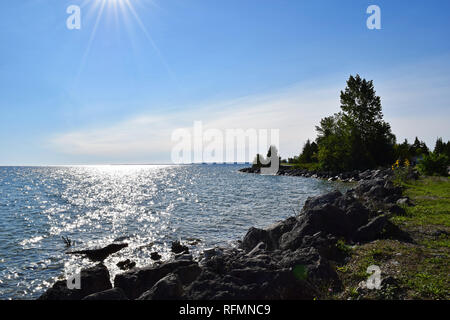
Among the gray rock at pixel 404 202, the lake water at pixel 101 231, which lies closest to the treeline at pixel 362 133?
the lake water at pixel 101 231

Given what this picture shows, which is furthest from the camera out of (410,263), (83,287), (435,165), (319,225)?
(435,165)

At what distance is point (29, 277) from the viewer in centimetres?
1406

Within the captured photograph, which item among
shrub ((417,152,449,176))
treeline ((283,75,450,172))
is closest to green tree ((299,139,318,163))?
treeline ((283,75,450,172))

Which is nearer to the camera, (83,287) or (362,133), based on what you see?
(83,287)

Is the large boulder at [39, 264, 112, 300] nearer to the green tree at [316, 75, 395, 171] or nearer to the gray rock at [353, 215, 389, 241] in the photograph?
the gray rock at [353, 215, 389, 241]

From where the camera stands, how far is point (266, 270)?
29.2 feet

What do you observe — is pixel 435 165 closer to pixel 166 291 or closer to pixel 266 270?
pixel 266 270

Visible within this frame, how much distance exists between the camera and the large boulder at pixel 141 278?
10.6 m

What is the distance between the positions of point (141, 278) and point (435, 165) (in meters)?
45.5

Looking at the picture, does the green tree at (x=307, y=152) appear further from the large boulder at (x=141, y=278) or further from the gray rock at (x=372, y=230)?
the large boulder at (x=141, y=278)

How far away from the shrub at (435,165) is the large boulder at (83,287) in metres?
46.3

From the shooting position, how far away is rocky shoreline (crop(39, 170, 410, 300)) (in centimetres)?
827

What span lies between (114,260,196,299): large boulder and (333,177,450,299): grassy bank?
6708mm
